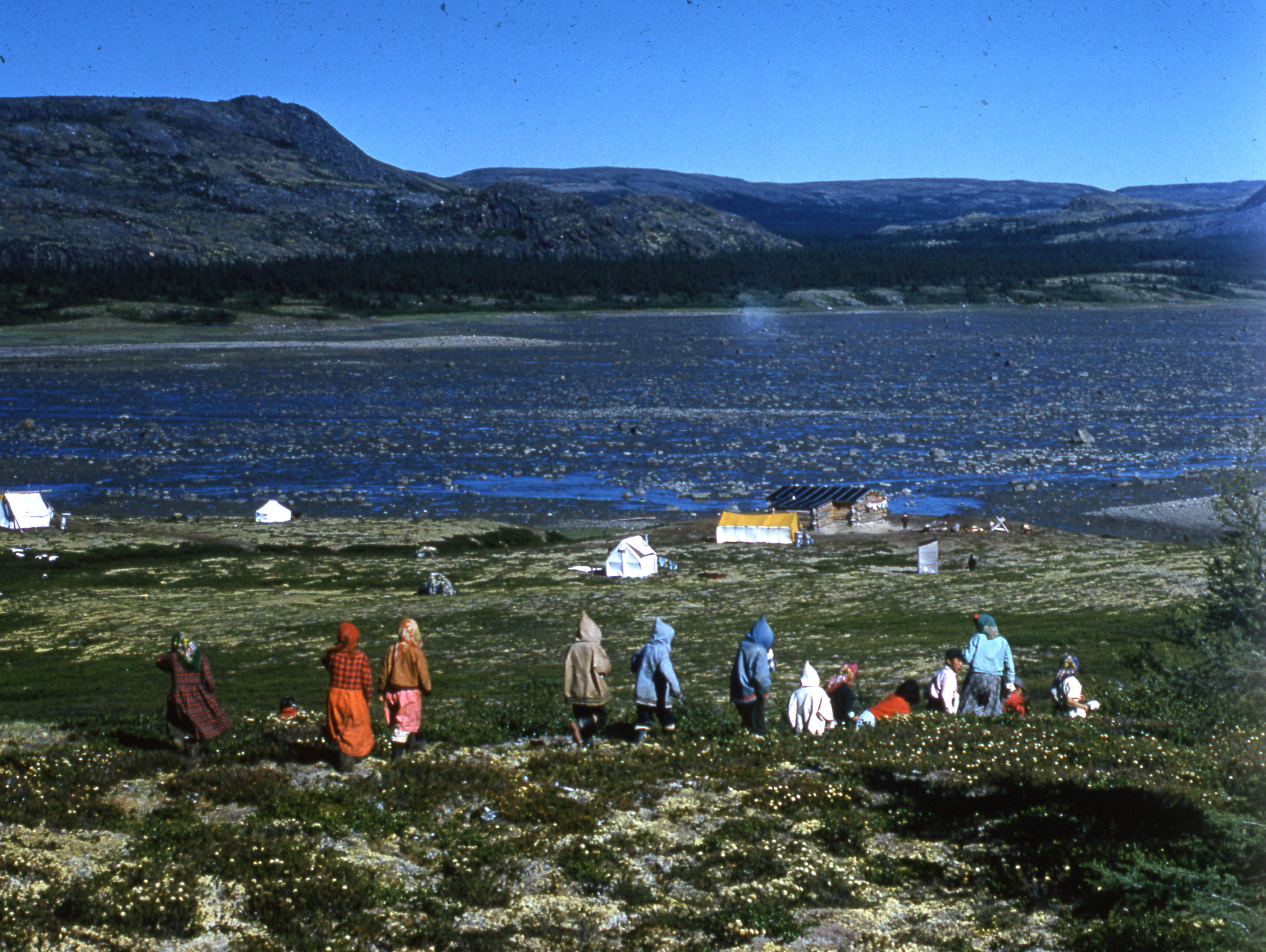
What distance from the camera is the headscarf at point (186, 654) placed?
12.8 meters

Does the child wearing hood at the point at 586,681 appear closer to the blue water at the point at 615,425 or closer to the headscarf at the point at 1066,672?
the headscarf at the point at 1066,672

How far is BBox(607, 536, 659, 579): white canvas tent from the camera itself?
→ 32.0 metres

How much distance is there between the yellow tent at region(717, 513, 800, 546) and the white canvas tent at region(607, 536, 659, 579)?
464 cm

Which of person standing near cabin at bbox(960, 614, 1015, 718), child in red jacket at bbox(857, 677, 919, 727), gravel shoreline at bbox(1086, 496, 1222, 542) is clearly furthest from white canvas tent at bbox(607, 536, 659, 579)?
person standing near cabin at bbox(960, 614, 1015, 718)

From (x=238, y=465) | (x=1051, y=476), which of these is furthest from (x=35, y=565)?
(x=1051, y=476)

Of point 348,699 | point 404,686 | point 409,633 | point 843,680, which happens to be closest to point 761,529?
point 843,680

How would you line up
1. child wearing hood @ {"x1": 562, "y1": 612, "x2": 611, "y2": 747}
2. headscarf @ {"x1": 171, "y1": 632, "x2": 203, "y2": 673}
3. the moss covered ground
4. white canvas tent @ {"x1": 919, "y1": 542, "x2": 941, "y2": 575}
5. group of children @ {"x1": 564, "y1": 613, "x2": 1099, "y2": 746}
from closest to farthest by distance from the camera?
the moss covered ground
headscarf @ {"x1": 171, "y1": 632, "x2": 203, "y2": 673}
child wearing hood @ {"x1": 562, "y1": 612, "x2": 611, "y2": 747}
group of children @ {"x1": 564, "y1": 613, "x2": 1099, "y2": 746}
white canvas tent @ {"x1": 919, "y1": 542, "x2": 941, "y2": 575}

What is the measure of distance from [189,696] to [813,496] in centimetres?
2888

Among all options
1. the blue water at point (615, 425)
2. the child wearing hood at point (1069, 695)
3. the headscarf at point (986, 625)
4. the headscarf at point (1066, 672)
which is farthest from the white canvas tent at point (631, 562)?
the headscarf at point (986, 625)

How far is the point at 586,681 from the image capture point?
13336 millimetres

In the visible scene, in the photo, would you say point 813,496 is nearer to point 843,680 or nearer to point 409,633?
point 843,680

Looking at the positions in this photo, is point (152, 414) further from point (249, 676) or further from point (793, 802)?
point (793, 802)

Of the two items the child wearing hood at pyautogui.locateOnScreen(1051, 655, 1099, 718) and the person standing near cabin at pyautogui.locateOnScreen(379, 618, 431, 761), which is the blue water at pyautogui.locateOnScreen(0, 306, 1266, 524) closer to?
the child wearing hood at pyautogui.locateOnScreen(1051, 655, 1099, 718)

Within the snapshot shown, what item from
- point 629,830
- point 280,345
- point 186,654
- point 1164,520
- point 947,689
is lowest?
point 1164,520
